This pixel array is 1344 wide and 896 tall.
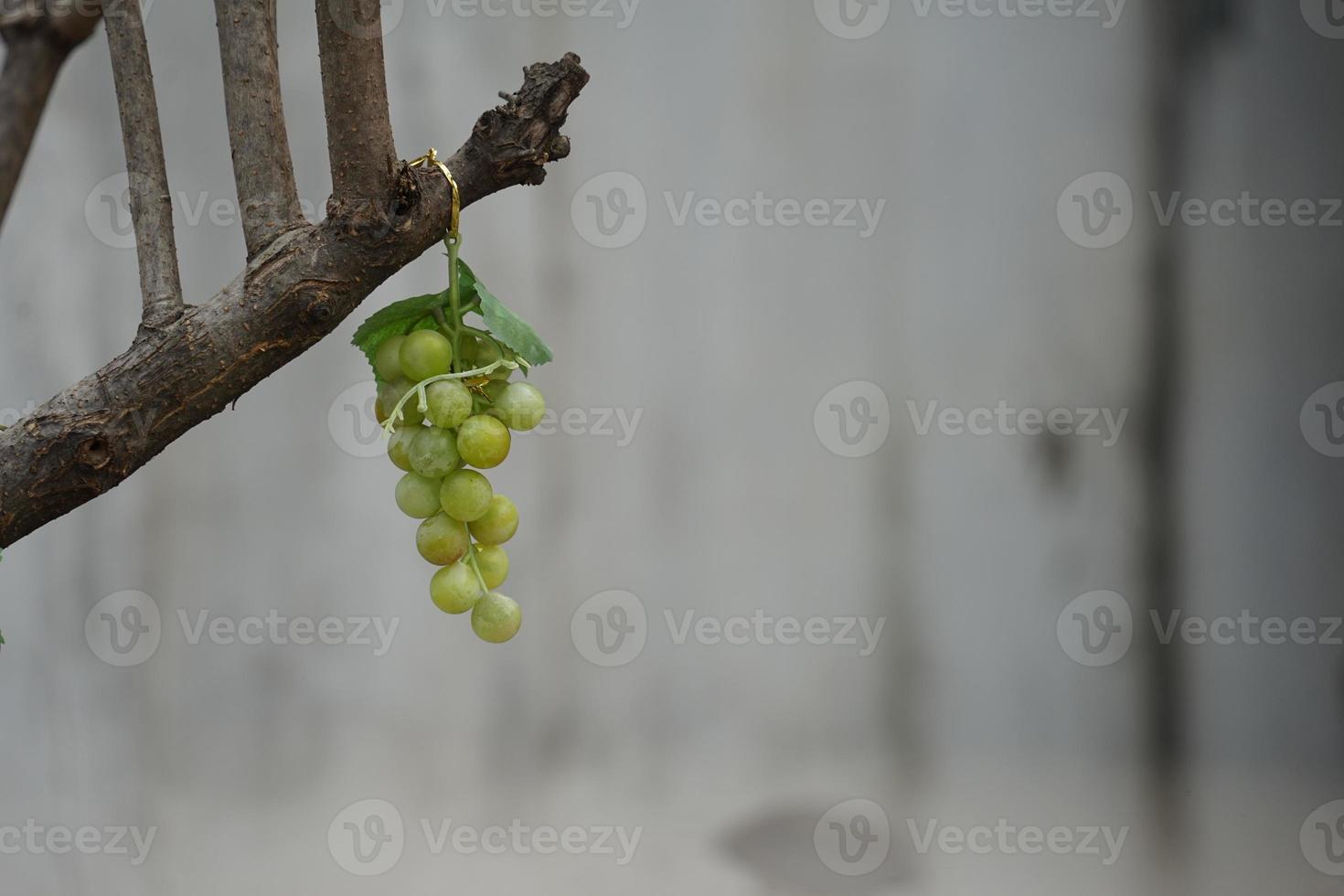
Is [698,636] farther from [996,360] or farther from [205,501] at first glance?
[205,501]

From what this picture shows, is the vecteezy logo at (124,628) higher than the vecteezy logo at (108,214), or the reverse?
the vecteezy logo at (108,214)

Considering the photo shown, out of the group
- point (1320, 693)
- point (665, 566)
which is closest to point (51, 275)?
point (665, 566)

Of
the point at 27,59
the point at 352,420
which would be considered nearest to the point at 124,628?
the point at 352,420

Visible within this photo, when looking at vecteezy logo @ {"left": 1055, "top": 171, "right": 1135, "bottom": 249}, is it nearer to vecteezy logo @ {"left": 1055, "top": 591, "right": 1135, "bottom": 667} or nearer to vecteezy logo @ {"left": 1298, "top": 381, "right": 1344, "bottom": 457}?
vecteezy logo @ {"left": 1298, "top": 381, "right": 1344, "bottom": 457}

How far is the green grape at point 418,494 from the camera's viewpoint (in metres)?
0.55

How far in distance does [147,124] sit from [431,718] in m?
0.91

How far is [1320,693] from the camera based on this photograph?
1341 millimetres
